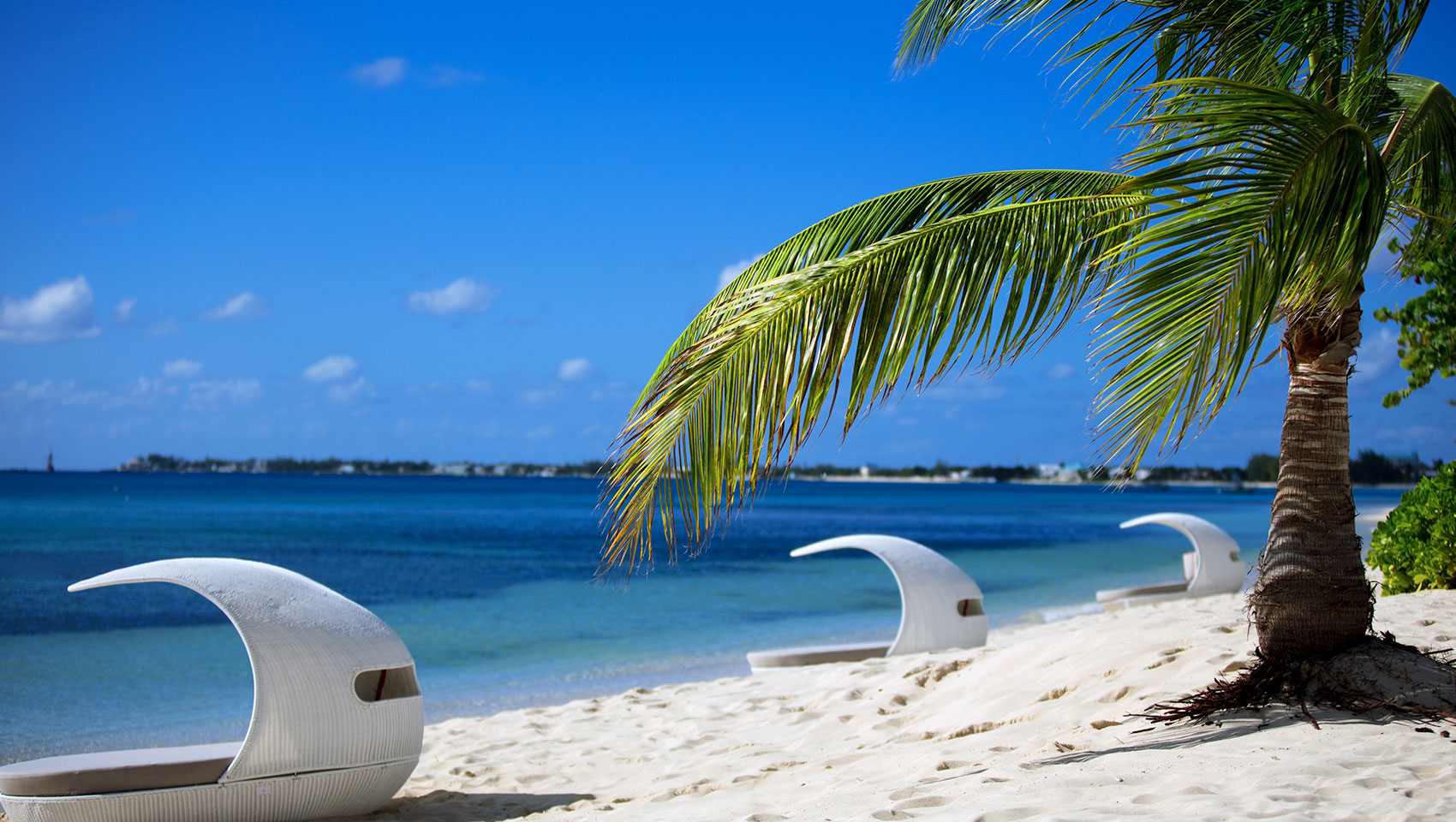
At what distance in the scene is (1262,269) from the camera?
3119 millimetres

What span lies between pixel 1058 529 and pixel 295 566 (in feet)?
107

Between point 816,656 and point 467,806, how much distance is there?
385cm

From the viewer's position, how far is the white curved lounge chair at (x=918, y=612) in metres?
7.98

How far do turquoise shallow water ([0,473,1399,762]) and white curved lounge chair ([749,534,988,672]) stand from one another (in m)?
2.20

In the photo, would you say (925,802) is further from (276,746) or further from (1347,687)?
(276,746)

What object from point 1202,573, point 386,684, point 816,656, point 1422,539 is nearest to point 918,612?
point 816,656

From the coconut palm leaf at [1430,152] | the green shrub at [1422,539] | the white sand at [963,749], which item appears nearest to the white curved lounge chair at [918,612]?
the white sand at [963,749]

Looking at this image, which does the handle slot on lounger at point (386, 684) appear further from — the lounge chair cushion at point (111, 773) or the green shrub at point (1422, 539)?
the green shrub at point (1422, 539)

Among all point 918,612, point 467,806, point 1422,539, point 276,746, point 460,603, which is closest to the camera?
point 276,746

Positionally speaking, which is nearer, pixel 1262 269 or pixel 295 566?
pixel 1262 269

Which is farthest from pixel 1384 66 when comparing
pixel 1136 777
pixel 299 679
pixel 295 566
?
pixel 295 566

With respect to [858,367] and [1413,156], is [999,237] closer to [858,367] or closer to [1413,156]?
[858,367]

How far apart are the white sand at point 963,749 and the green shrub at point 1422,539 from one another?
568mm

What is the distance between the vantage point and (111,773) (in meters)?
4.05
